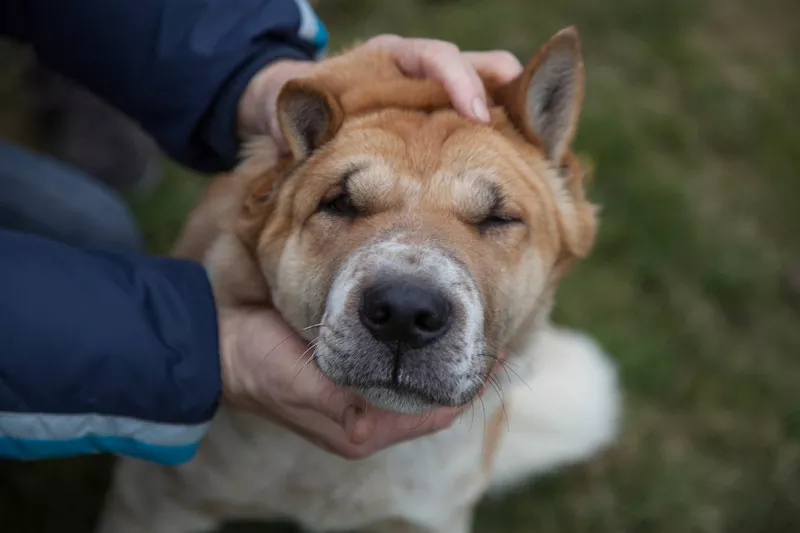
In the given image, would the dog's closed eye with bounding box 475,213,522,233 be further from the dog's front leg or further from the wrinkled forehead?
the dog's front leg

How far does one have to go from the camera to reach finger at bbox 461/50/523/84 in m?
2.48

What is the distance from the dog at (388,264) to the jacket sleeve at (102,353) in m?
0.27

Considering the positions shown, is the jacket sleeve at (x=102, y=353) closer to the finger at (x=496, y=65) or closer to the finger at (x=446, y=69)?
the finger at (x=446, y=69)

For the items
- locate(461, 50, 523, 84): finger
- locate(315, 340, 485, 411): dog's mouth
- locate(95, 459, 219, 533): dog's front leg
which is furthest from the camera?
locate(95, 459, 219, 533): dog's front leg


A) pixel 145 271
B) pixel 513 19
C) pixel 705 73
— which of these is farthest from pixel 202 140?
pixel 705 73

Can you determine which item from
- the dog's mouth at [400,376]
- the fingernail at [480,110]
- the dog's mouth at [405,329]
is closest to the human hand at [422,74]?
the fingernail at [480,110]

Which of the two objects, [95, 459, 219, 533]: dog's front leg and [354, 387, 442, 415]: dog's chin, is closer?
[354, 387, 442, 415]: dog's chin

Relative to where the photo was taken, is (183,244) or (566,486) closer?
(183,244)

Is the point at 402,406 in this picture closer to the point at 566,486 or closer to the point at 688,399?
the point at 566,486

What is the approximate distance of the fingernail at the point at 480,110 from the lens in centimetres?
219

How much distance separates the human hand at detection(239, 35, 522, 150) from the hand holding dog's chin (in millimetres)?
595

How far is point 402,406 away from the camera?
6.45ft

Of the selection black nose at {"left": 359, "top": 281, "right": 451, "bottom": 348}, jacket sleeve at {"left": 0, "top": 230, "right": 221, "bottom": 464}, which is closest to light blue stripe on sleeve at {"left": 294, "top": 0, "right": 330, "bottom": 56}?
jacket sleeve at {"left": 0, "top": 230, "right": 221, "bottom": 464}

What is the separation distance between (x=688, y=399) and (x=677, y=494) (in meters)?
0.55
